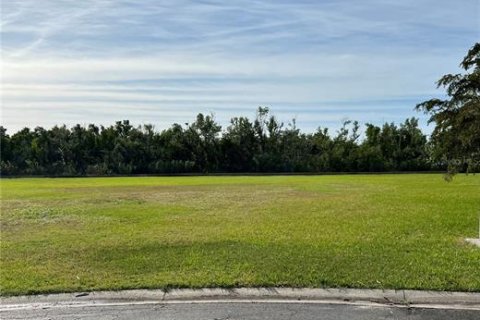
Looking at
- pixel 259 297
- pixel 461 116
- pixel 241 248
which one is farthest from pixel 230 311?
pixel 461 116

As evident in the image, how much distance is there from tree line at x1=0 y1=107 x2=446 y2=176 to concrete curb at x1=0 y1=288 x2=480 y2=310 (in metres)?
56.2

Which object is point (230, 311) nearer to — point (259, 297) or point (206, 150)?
point (259, 297)

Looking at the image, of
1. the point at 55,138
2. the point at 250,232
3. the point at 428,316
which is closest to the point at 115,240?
the point at 250,232

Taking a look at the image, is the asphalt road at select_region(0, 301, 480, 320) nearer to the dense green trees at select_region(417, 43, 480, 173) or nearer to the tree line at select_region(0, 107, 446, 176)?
the dense green trees at select_region(417, 43, 480, 173)

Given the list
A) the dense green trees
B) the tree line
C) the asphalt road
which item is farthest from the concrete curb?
the tree line

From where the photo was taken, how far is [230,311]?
6.13 metres

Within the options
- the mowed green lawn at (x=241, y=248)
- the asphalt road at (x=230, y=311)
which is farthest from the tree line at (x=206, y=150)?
the asphalt road at (x=230, y=311)

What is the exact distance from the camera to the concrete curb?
6465mm

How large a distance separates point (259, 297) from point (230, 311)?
63 cm

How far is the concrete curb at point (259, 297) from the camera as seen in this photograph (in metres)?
6.46

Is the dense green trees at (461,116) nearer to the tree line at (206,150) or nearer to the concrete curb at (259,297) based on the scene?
the concrete curb at (259,297)

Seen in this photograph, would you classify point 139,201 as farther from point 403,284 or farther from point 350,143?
point 350,143

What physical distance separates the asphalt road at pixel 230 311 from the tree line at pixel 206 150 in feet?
186

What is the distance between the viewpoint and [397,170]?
202ft
